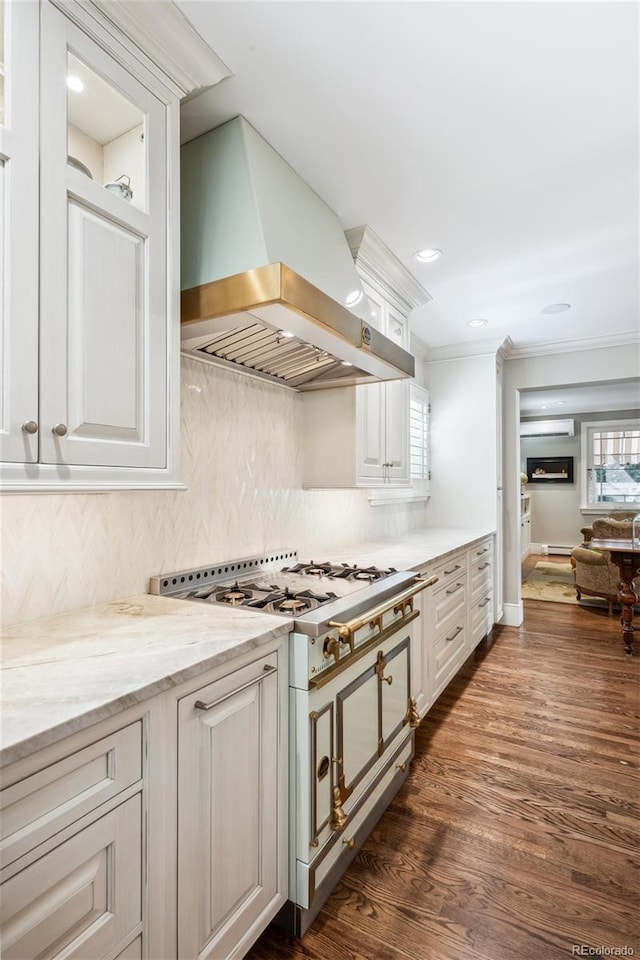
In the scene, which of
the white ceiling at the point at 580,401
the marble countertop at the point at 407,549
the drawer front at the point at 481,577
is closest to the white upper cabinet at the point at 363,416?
the marble countertop at the point at 407,549

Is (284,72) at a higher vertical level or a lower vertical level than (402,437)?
higher

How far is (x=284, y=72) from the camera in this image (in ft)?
4.94

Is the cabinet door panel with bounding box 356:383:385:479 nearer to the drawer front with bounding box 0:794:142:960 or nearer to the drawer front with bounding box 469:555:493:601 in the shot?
the drawer front with bounding box 469:555:493:601

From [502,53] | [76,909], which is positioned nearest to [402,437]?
[502,53]

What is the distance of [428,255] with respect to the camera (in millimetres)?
2668

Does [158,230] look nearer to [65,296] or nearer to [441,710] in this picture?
[65,296]

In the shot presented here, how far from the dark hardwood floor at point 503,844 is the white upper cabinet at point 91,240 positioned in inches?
57.7

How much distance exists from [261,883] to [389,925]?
48cm

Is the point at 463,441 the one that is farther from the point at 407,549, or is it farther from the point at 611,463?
the point at 611,463

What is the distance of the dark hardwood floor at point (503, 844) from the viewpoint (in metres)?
1.42

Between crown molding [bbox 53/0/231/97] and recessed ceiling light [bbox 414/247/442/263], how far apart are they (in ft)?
4.62

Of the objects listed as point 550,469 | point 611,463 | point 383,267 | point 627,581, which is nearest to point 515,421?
point 627,581

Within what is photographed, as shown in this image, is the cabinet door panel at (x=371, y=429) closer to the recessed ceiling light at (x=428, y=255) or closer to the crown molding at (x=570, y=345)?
the recessed ceiling light at (x=428, y=255)

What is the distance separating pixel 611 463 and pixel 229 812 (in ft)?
29.8
